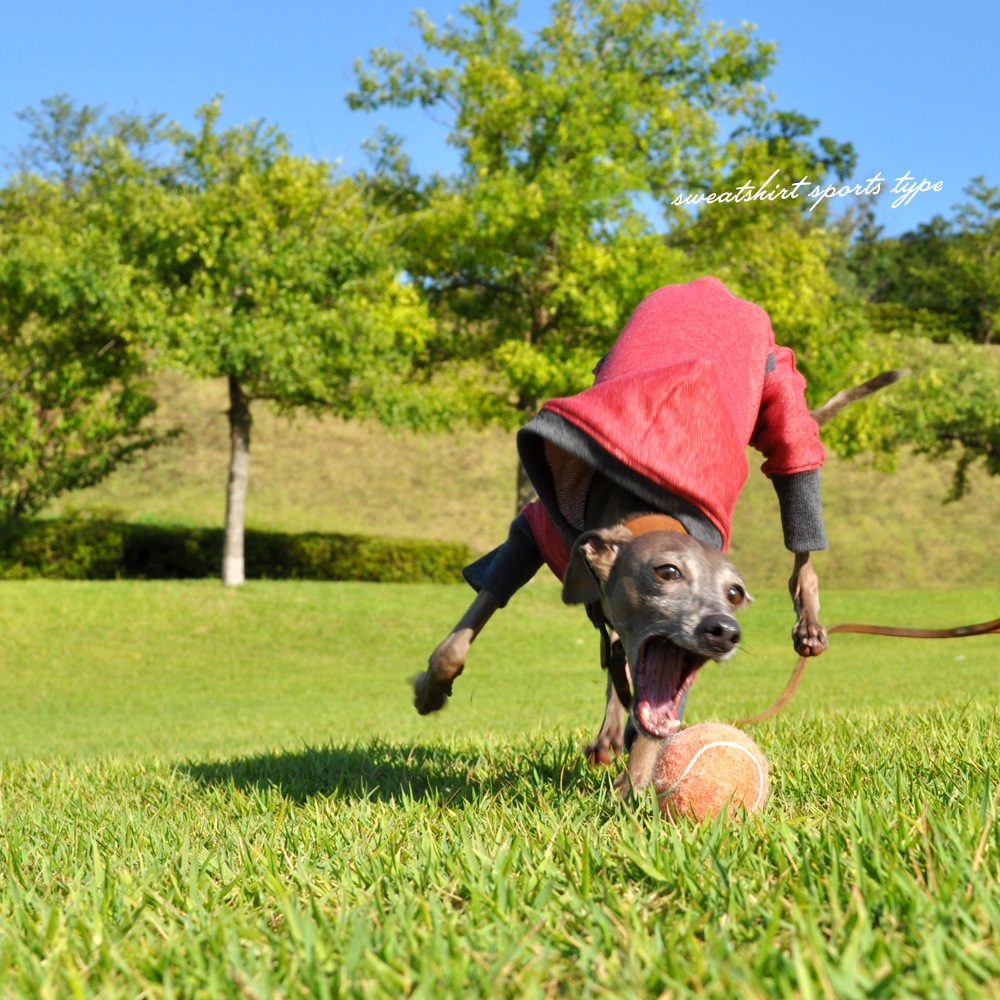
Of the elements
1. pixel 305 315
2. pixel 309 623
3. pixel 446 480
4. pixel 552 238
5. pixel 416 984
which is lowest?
pixel 309 623

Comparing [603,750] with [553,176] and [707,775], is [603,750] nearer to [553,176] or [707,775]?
[707,775]

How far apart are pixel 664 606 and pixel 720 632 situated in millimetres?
208

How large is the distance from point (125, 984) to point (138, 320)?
62.1 ft

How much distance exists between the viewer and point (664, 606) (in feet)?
10.4

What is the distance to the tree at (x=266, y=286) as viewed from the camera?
2009 cm

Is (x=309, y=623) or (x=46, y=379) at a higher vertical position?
(x=46, y=379)

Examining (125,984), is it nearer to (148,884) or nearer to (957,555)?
(148,884)

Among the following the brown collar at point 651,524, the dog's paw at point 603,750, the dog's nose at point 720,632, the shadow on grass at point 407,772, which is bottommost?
the shadow on grass at point 407,772

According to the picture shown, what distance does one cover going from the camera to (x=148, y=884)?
279 centimetres

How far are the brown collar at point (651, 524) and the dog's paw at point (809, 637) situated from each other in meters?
1.32

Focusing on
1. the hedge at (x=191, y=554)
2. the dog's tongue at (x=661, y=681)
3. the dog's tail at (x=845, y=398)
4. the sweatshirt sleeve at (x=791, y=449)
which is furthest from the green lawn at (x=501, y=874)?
the hedge at (x=191, y=554)

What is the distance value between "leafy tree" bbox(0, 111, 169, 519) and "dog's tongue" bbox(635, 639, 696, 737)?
18028 mm

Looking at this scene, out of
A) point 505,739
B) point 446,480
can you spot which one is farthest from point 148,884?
point 446,480

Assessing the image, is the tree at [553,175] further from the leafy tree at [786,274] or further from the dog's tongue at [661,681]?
the dog's tongue at [661,681]
